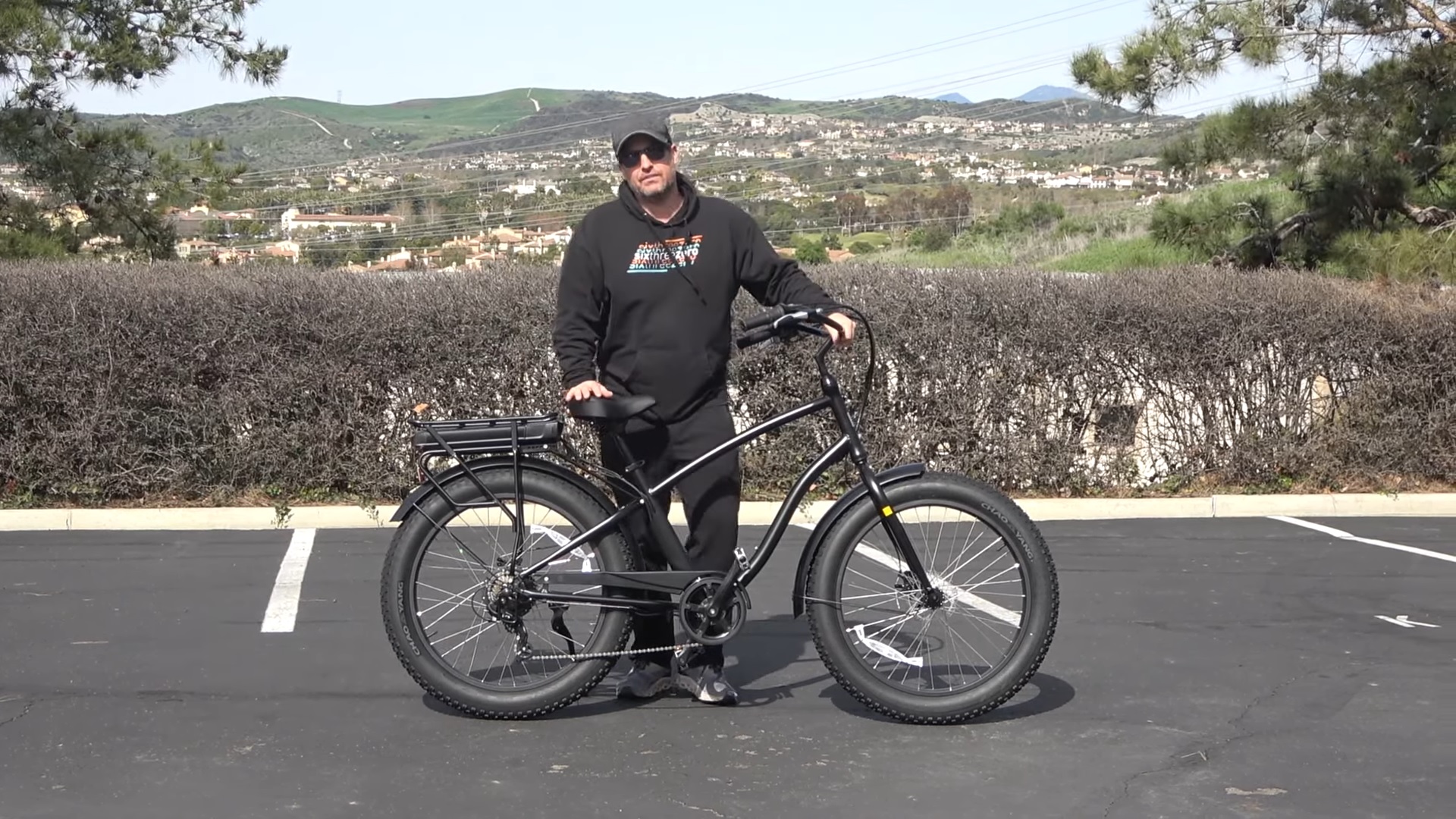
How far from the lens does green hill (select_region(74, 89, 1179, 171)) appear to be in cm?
3059

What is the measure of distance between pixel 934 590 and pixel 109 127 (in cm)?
1534

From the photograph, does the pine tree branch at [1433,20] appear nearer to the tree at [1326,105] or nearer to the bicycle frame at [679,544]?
the tree at [1326,105]

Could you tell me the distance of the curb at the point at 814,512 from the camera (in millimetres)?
8008

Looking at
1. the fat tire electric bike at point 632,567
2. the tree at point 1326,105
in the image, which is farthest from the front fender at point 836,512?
the tree at point 1326,105

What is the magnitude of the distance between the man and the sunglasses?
0.01 meters

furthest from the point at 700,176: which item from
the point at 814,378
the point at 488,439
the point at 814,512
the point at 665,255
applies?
the point at 488,439

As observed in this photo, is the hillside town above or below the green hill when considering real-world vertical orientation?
below

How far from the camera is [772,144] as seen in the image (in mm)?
31828

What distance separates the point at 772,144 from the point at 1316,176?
1651cm

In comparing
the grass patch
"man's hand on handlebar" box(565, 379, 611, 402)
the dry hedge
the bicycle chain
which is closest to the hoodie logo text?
"man's hand on handlebar" box(565, 379, 611, 402)

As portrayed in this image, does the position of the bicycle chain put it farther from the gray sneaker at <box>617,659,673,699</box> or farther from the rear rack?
the rear rack

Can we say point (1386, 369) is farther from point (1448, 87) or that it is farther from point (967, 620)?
point (1448, 87)

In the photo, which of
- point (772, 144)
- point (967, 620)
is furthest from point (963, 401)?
point (772, 144)

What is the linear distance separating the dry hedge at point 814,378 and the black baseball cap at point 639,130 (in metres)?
3.60
